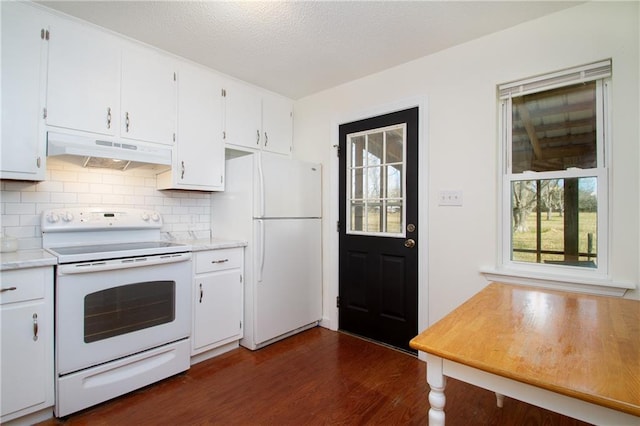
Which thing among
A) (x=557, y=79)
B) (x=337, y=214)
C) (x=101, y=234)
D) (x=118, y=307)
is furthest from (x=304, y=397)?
(x=557, y=79)

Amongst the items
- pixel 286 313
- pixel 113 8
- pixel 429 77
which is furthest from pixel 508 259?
pixel 113 8

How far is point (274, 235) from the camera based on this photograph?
2775 mm

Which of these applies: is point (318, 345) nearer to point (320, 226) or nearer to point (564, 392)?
point (320, 226)

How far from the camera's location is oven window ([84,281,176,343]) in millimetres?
1859

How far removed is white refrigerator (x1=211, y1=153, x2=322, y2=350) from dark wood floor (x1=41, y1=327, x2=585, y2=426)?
38cm

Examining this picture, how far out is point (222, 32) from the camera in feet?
7.23

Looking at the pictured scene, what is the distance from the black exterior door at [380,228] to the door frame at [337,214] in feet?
0.15

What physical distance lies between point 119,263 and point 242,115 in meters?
1.71

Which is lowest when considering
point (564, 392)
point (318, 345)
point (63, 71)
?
point (318, 345)

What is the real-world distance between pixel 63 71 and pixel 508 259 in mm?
3262

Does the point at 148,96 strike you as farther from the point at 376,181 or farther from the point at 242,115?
the point at 376,181

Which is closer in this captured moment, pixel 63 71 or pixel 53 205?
pixel 63 71

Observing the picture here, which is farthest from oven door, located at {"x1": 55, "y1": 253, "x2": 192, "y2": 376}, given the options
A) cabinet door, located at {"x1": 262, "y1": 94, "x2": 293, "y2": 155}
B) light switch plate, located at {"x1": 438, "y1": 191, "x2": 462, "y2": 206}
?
light switch plate, located at {"x1": 438, "y1": 191, "x2": 462, "y2": 206}

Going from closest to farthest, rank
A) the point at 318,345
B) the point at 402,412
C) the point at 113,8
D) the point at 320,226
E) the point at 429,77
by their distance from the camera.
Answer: the point at 402,412, the point at 113,8, the point at 429,77, the point at 318,345, the point at 320,226
